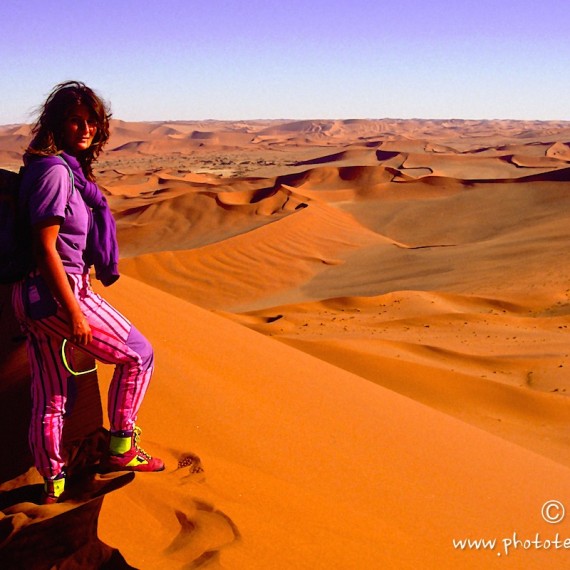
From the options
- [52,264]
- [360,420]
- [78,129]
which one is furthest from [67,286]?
[360,420]

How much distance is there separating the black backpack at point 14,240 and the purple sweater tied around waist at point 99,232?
188mm

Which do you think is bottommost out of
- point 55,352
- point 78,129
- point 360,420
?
point 360,420

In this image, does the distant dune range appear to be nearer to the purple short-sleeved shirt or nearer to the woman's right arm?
the woman's right arm

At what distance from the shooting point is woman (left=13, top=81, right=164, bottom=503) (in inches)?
81.5

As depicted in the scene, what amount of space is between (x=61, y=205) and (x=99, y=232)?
0.91 feet

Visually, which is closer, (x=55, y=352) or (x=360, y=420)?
(x=55, y=352)

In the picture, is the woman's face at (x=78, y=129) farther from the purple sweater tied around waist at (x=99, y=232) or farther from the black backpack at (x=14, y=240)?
the black backpack at (x=14, y=240)

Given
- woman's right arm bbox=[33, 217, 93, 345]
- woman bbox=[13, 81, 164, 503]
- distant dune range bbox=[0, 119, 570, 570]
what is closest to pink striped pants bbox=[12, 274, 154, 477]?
woman bbox=[13, 81, 164, 503]

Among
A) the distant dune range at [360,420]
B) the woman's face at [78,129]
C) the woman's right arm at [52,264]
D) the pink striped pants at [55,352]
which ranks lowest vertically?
the distant dune range at [360,420]

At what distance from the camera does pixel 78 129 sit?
2.24 meters

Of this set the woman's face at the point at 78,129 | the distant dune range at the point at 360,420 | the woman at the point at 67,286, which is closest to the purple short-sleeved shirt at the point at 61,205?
the woman at the point at 67,286

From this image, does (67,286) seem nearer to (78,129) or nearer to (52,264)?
(52,264)

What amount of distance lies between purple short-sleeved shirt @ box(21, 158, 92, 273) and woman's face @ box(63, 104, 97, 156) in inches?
6.5

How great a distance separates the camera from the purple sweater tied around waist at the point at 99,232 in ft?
7.32
